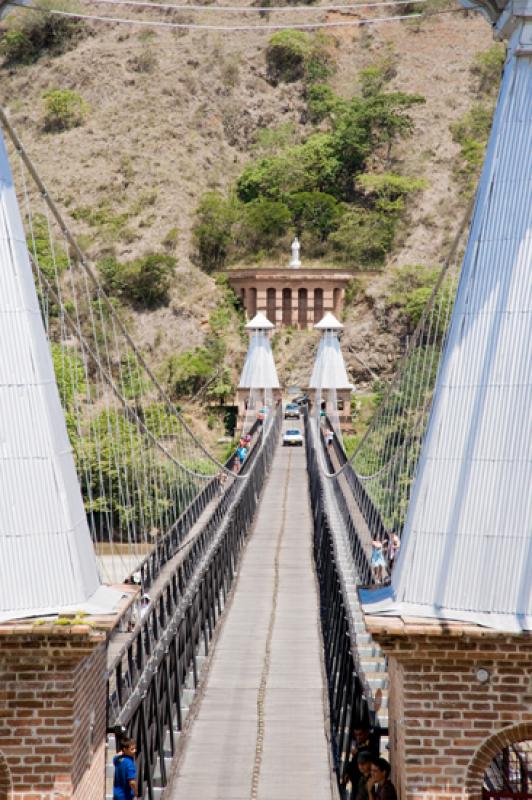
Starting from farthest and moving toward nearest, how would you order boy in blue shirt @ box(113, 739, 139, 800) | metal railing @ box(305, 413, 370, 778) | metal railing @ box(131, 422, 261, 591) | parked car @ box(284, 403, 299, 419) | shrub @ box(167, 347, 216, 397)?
shrub @ box(167, 347, 216, 397)
parked car @ box(284, 403, 299, 419)
metal railing @ box(131, 422, 261, 591)
metal railing @ box(305, 413, 370, 778)
boy in blue shirt @ box(113, 739, 139, 800)

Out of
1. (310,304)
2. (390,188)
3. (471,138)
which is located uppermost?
(471,138)

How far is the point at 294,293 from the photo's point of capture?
6419 centimetres

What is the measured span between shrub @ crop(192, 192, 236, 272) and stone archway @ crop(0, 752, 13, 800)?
64954 millimetres

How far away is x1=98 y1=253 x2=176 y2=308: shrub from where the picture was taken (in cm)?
6881

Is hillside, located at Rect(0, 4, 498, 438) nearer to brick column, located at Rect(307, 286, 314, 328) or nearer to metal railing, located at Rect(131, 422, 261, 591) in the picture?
brick column, located at Rect(307, 286, 314, 328)

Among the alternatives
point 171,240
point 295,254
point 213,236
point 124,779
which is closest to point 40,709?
point 124,779

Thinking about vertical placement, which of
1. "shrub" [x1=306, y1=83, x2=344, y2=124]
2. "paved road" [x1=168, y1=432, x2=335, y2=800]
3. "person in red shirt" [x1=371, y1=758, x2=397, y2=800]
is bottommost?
"paved road" [x1=168, y1=432, x2=335, y2=800]

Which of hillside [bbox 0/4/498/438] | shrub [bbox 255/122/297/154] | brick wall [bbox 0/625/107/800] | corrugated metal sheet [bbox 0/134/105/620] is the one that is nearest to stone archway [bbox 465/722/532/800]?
brick wall [bbox 0/625/107/800]

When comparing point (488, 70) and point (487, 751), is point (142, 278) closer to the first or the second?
point (488, 70)

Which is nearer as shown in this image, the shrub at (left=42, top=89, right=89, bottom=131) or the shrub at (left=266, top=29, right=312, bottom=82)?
the shrub at (left=42, top=89, right=89, bottom=131)

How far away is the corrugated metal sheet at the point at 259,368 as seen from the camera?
40513 millimetres

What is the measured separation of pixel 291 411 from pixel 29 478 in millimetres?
41175

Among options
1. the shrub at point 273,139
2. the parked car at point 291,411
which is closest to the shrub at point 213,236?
the shrub at point 273,139

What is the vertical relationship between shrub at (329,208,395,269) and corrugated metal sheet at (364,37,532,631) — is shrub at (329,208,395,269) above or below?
below
